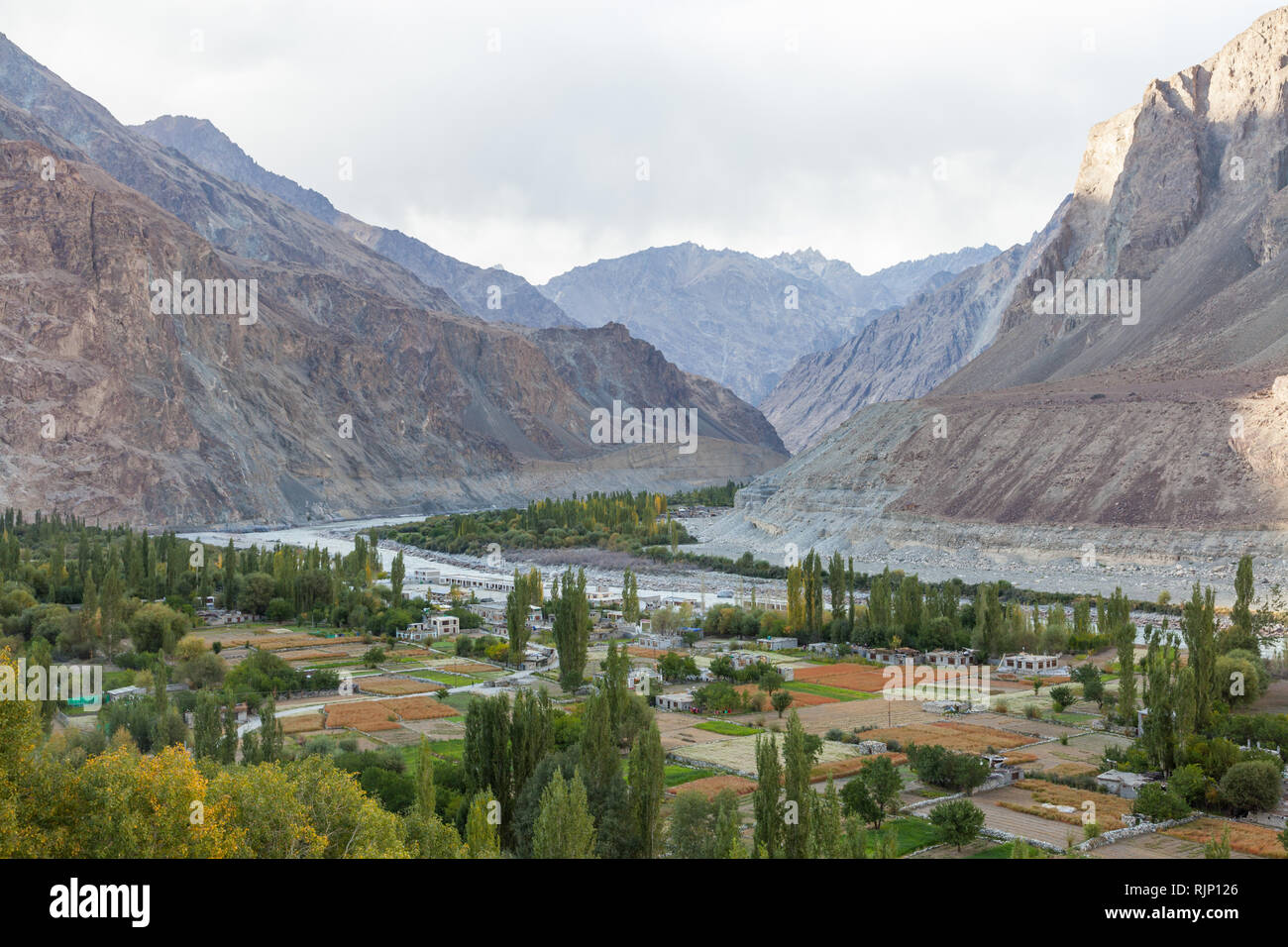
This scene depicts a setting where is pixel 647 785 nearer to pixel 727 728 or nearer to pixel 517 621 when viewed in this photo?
pixel 727 728

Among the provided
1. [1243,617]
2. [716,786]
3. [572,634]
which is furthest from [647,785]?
[1243,617]

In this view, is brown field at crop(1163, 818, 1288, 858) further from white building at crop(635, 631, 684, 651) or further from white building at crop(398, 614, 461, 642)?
white building at crop(398, 614, 461, 642)

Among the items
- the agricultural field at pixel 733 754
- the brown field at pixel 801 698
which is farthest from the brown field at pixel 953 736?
the brown field at pixel 801 698

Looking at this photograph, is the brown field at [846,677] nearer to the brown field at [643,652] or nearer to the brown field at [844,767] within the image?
the brown field at [643,652]

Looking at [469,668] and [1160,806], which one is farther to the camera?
[469,668]

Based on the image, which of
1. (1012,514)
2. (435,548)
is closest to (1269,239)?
(1012,514)
